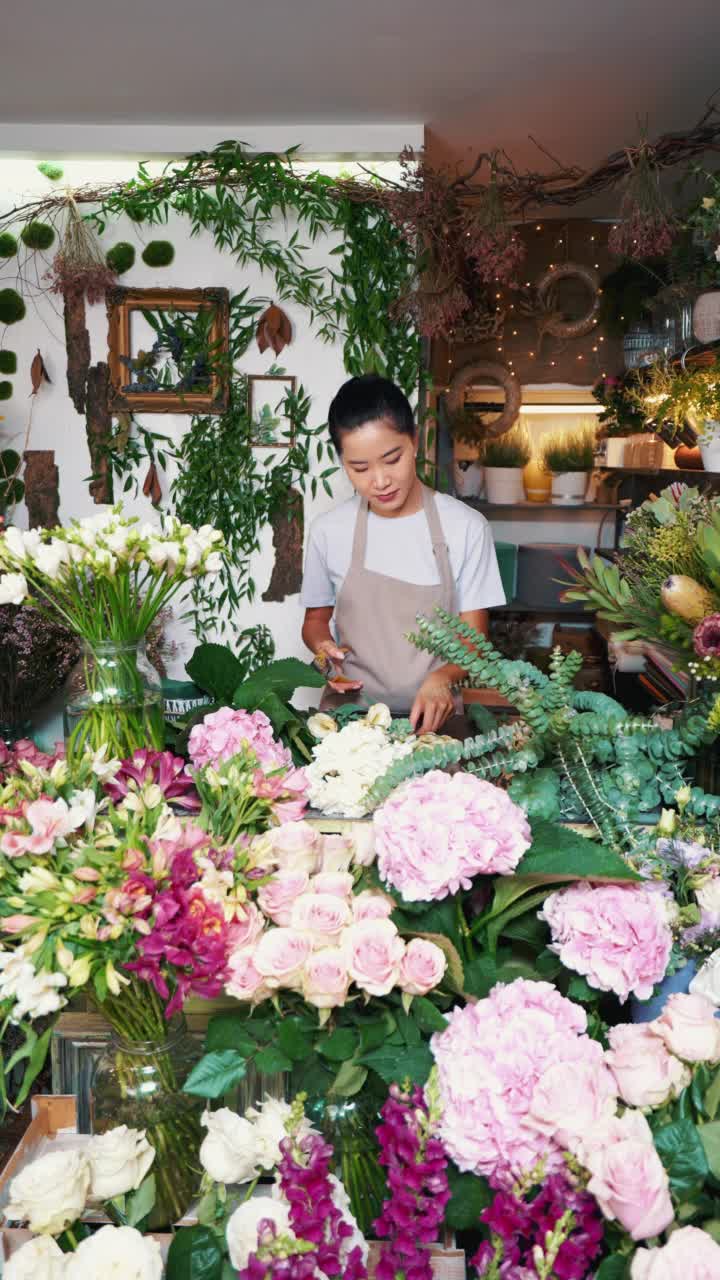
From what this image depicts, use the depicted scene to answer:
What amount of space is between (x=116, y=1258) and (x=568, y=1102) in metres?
0.45

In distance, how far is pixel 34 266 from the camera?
429cm

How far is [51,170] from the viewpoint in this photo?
4227 millimetres

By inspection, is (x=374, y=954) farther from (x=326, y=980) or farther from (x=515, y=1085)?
(x=515, y=1085)

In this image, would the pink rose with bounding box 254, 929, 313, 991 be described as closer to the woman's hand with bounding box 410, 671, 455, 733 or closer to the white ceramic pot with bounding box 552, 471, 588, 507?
the woman's hand with bounding box 410, 671, 455, 733

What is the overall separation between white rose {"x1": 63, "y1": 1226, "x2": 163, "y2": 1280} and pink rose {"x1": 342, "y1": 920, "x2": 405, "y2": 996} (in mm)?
314

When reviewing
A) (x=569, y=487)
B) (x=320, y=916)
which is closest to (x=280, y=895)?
(x=320, y=916)

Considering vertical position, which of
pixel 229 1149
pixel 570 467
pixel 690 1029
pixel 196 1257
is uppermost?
pixel 570 467

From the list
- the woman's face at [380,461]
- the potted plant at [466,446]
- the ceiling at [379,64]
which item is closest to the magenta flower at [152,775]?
the woman's face at [380,461]

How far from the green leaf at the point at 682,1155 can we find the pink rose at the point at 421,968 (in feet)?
0.85

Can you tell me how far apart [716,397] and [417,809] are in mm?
2275

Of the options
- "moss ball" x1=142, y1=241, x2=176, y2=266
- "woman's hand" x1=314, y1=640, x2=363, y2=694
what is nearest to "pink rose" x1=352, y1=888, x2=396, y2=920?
"woman's hand" x1=314, y1=640, x2=363, y2=694

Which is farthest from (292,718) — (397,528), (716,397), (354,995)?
(716,397)

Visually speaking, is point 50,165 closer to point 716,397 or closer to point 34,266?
point 34,266

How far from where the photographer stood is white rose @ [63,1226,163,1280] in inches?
36.8
